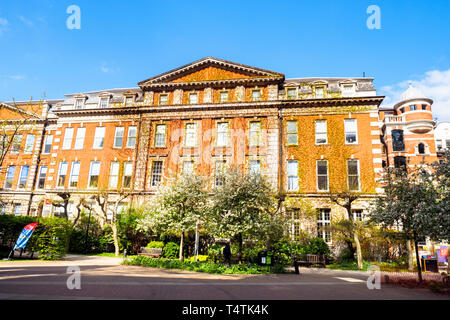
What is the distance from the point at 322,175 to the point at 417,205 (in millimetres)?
14132

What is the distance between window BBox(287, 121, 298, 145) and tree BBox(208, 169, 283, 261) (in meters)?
11.0

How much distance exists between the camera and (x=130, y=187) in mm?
28516

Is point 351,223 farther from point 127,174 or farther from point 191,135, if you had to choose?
point 127,174

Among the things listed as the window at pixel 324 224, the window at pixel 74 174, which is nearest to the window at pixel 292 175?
the window at pixel 324 224

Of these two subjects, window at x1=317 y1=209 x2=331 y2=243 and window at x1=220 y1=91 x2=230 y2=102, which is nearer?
window at x1=317 y1=209 x2=331 y2=243

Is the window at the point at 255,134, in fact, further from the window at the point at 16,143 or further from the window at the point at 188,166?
the window at the point at 16,143

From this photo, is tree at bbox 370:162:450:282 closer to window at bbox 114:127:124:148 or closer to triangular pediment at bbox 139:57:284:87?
triangular pediment at bbox 139:57:284:87

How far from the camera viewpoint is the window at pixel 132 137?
30234 millimetres

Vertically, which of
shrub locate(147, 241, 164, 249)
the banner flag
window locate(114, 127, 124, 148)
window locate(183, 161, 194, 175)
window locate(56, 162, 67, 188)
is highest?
window locate(114, 127, 124, 148)

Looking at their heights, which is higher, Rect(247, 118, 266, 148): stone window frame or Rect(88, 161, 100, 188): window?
Rect(247, 118, 266, 148): stone window frame

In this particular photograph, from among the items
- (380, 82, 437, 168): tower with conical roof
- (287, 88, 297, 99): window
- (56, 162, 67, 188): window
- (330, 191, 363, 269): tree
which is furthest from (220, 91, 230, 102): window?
(380, 82, 437, 168): tower with conical roof

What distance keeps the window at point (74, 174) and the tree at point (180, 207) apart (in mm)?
14751

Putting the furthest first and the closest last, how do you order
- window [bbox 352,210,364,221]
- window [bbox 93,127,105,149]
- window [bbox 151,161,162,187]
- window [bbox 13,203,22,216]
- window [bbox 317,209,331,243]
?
window [bbox 13,203,22,216], window [bbox 93,127,105,149], window [bbox 151,161,162,187], window [bbox 352,210,364,221], window [bbox 317,209,331,243]

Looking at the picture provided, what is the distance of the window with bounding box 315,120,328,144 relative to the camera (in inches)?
1069
